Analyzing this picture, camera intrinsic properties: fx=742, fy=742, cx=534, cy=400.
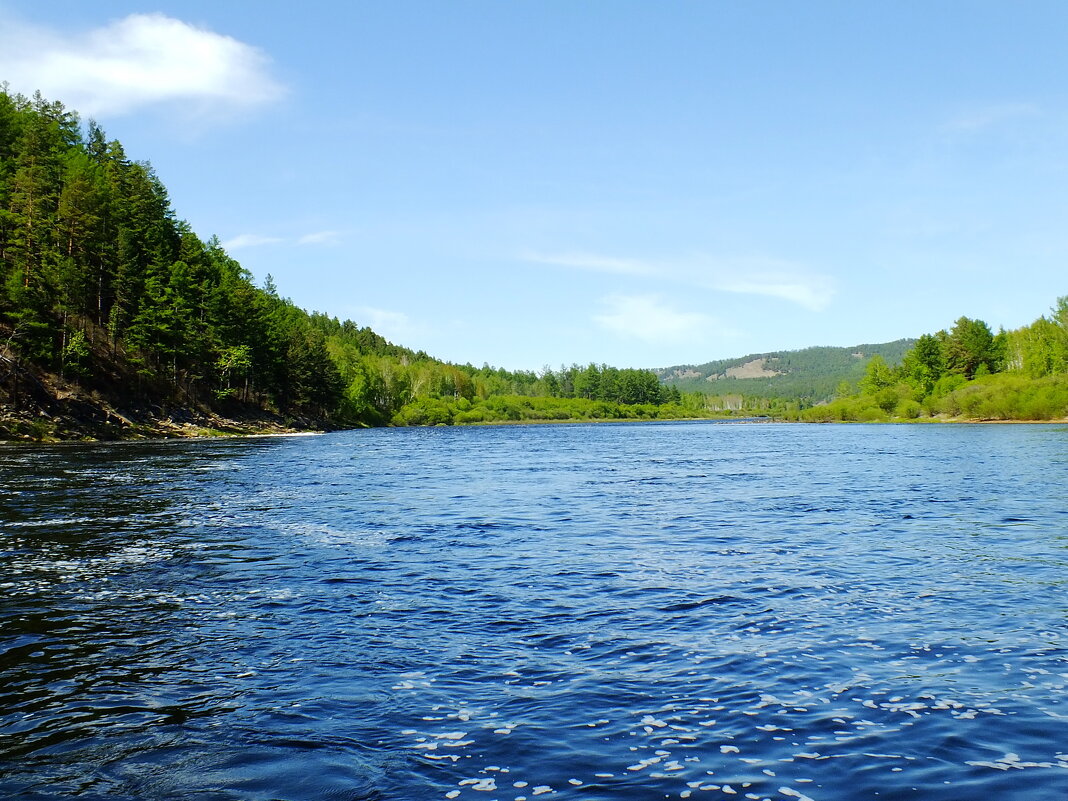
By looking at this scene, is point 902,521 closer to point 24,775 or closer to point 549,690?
point 549,690

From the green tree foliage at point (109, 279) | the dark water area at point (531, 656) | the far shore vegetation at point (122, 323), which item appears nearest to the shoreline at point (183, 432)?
the far shore vegetation at point (122, 323)

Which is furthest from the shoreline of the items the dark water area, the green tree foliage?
the dark water area

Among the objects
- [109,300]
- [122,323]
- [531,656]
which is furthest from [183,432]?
[531,656]

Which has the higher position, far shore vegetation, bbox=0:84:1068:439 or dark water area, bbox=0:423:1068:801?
far shore vegetation, bbox=0:84:1068:439

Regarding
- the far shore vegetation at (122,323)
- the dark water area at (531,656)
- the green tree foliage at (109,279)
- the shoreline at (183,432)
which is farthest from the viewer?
the green tree foliage at (109,279)

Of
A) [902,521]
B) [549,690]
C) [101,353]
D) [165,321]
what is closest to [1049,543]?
[902,521]

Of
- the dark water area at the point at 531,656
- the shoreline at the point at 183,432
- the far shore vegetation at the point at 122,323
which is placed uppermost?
the far shore vegetation at the point at 122,323

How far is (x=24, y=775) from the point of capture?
8055 millimetres

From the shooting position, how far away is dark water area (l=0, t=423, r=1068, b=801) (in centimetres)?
827

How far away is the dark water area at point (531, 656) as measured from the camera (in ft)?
27.1

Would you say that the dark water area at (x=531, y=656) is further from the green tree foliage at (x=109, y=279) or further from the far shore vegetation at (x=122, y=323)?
the green tree foliage at (x=109, y=279)

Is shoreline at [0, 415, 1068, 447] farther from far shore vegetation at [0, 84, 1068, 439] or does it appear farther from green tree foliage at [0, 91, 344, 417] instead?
green tree foliage at [0, 91, 344, 417]

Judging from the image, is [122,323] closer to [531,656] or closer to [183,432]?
[183,432]

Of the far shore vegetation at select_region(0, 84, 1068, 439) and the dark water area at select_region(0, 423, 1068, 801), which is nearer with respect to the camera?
the dark water area at select_region(0, 423, 1068, 801)
